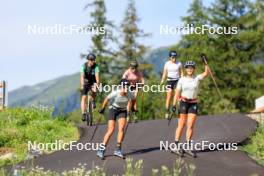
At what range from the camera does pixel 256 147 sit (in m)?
17.0

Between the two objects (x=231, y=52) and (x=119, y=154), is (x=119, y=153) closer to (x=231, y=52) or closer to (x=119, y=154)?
(x=119, y=154)

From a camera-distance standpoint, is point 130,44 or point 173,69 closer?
point 173,69

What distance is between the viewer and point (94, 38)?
62906mm

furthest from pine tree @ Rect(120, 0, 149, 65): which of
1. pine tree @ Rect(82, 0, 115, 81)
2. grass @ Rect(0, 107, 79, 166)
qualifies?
grass @ Rect(0, 107, 79, 166)

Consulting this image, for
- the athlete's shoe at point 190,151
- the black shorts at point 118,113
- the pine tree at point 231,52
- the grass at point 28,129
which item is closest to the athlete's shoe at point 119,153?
the black shorts at point 118,113

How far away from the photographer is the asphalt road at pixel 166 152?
48.3 feet

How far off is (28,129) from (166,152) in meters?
7.92

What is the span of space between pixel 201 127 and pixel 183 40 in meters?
45.6

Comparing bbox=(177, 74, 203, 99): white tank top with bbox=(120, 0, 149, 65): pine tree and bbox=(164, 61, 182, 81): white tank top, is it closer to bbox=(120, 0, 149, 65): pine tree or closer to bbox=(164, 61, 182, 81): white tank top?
bbox=(164, 61, 182, 81): white tank top

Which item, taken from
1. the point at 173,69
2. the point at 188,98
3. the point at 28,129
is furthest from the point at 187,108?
the point at 28,129

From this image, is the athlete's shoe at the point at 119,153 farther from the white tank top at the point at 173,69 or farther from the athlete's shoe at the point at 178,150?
the white tank top at the point at 173,69

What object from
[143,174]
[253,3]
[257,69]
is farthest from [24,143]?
[253,3]

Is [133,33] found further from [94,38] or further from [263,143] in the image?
[263,143]

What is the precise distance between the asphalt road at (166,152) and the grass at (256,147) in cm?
21
